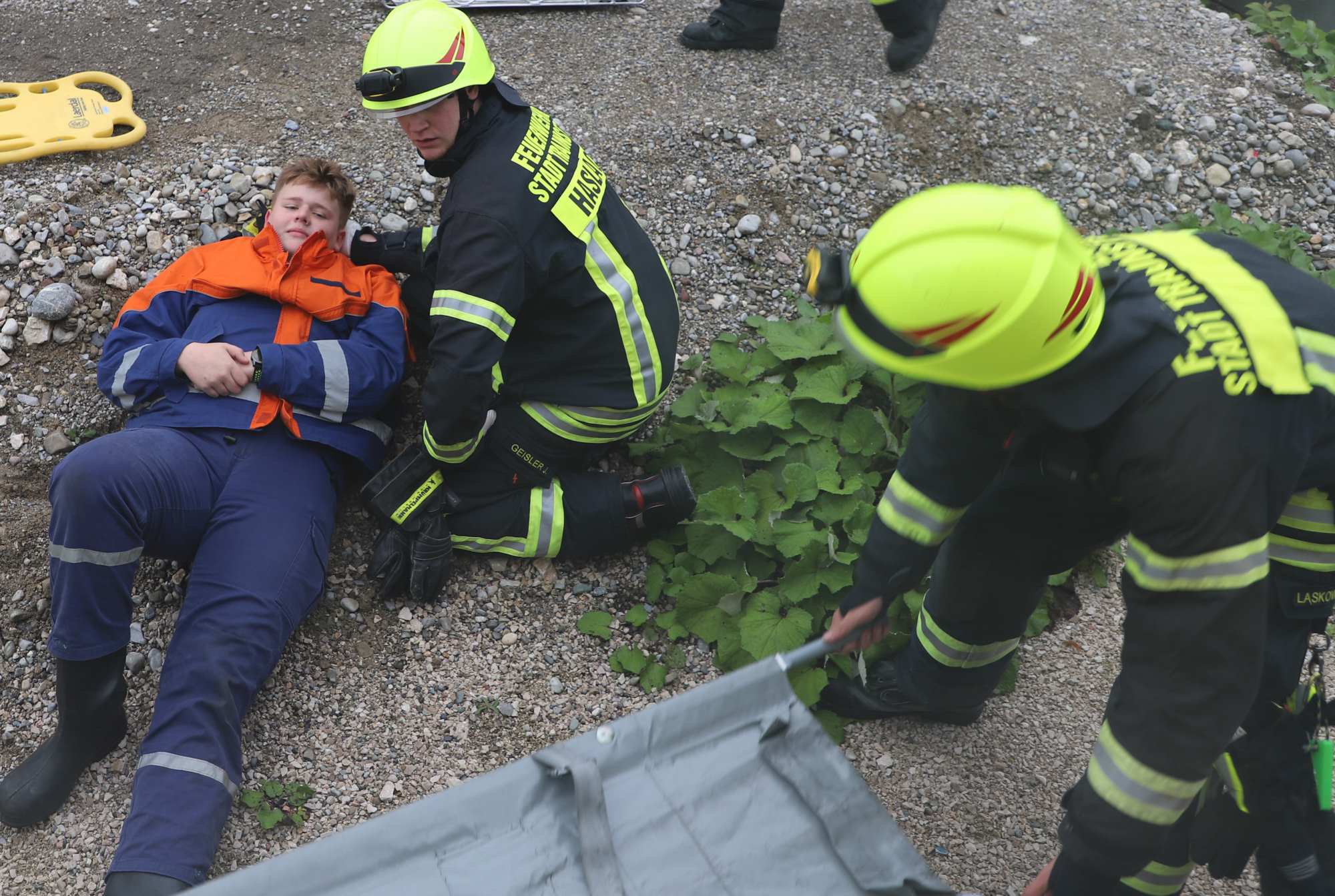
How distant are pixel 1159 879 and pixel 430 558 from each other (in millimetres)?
2212

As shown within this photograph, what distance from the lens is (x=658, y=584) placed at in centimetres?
344

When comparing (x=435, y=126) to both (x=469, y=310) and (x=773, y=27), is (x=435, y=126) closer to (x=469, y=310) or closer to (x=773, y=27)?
(x=469, y=310)

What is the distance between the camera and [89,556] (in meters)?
2.76

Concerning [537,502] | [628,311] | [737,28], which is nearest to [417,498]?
[537,502]

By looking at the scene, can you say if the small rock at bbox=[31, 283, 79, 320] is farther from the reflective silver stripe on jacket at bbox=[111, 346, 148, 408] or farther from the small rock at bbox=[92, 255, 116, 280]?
the reflective silver stripe on jacket at bbox=[111, 346, 148, 408]

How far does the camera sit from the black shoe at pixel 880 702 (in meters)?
3.09

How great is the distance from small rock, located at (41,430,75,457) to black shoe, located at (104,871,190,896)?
1576mm

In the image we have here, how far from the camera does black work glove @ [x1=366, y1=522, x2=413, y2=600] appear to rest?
3.33 m

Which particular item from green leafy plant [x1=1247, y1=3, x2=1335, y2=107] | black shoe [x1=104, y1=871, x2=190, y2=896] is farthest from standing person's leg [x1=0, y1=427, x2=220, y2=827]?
green leafy plant [x1=1247, y1=3, x2=1335, y2=107]

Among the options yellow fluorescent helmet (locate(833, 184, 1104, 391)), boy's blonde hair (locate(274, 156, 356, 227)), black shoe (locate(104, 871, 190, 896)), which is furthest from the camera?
boy's blonde hair (locate(274, 156, 356, 227))

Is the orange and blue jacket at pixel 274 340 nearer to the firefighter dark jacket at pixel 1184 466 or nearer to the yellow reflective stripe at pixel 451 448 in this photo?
the yellow reflective stripe at pixel 451 448

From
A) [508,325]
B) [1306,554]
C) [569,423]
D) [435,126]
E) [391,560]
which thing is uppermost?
[435,126]

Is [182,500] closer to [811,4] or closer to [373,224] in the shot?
[373,224]

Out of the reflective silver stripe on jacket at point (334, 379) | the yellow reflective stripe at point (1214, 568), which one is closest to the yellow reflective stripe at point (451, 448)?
the reflective silver stripe on jacket at point (334, 379)
